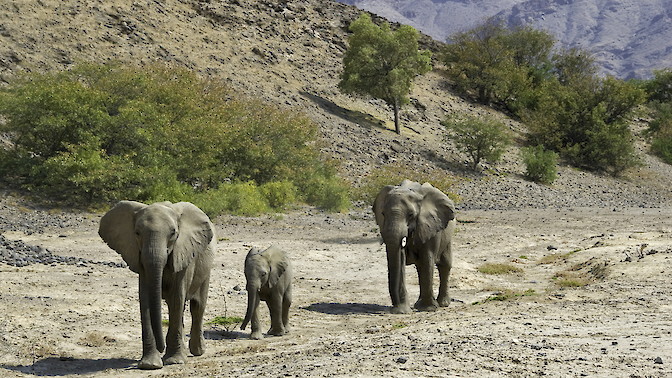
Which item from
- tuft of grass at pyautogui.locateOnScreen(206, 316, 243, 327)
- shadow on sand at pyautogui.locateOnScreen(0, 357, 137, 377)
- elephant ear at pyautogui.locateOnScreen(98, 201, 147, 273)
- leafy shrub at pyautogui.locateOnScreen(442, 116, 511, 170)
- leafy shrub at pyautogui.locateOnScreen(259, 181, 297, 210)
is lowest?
leafy shrub at pyautogui.locateOnScreen(259, 181, 297, 210)

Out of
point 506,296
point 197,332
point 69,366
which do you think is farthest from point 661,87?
point 69,366

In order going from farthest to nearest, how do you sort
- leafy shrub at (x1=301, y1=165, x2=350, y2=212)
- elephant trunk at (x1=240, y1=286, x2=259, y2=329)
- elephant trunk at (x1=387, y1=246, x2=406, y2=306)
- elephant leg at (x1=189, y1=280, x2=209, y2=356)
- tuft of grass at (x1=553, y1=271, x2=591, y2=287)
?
leafy shrub at (x1=301, y1=165, x2=350, y2=212) → tuft of grass at (x1=553, y1=271, x2=591, y2=287) → elephant trunk at (x1=387, y1=246, x2=406, y2=306) → elephant trunk at (x1=240, y1=286, x2=259, y2=329) → elephant leg at (x1=189, y1=280, x2=209, y2=356)

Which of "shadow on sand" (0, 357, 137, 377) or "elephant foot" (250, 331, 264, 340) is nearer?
"shadow on sand" (0, 357, 137, 377)

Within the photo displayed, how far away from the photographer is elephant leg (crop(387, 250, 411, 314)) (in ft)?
54.0

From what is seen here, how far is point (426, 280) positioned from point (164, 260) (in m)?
7.29

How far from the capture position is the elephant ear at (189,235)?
11.9 meters

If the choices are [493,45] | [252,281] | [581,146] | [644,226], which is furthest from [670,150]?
[252,281]

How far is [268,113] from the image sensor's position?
44.2 meters

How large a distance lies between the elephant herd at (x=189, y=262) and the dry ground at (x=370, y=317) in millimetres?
449

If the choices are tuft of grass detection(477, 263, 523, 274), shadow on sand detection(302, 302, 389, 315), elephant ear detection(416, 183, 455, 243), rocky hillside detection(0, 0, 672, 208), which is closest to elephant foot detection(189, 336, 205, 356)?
shadow on sand detection(302, 302, 389, 315)

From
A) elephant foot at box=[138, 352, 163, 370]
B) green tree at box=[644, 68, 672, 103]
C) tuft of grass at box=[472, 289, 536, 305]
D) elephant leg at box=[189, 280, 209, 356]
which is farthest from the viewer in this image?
green tree at box=[644, 68, 672, 103]

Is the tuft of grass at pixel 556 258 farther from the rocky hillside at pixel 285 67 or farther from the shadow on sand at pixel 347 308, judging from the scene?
the rocky hillside at pixel 285 67

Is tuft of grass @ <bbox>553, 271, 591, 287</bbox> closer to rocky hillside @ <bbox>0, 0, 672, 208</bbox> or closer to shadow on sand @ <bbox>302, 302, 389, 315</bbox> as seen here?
shadow on sand @ <bbox>302, 302, 389, 315</bbox>

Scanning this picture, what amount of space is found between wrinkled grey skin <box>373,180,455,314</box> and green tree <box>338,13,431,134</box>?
41.3 m
